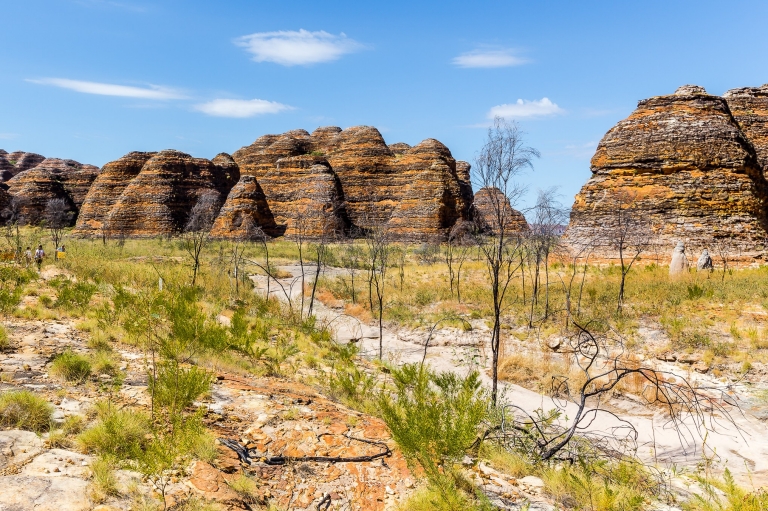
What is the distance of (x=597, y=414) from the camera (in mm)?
9242

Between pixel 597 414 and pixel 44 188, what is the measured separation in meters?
71.2

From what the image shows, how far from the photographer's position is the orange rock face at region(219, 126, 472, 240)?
48.1 meters

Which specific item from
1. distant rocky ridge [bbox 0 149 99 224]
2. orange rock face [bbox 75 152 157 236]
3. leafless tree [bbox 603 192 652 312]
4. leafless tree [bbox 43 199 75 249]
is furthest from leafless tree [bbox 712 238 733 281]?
distant rocky ridge [bbox 0 149 99 224]

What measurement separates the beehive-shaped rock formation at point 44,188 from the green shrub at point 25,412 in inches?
2475

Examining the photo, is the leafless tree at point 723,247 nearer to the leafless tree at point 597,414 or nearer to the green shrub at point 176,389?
the leafless tree at point 597,414

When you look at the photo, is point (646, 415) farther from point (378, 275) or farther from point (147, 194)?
point (147, 194)

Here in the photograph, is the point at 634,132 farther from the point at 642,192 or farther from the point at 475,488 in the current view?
the point at 475,488

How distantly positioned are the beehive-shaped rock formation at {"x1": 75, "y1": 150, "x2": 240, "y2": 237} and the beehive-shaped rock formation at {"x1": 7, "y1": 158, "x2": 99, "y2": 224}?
8.07 metres

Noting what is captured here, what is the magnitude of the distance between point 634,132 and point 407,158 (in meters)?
34.2

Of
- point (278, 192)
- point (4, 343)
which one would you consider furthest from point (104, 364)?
point (278, 192)

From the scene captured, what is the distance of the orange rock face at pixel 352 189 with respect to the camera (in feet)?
158

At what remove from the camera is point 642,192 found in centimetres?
2422

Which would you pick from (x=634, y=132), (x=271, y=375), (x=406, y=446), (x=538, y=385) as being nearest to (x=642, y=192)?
(x=634, y=132)

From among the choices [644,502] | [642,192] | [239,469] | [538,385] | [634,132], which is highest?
[634,132]
